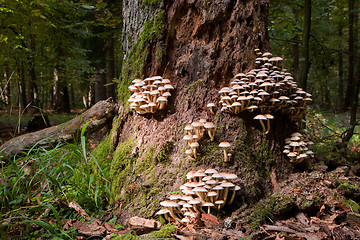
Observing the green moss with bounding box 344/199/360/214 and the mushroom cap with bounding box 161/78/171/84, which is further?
the mushroom cap with bounding box 161/78/171/84

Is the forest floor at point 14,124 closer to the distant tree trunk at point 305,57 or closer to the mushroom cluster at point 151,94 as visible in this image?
the mushroom cluster at point 151,94

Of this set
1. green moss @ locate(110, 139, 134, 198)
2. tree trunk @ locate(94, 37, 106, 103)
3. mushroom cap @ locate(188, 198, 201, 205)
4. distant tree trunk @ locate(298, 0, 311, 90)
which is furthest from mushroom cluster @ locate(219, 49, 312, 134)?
tree trunk @ locate(94, 37, 106, 103)

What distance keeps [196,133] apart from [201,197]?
2.35 feet

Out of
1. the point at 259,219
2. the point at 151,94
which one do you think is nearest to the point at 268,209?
the point at 259,219

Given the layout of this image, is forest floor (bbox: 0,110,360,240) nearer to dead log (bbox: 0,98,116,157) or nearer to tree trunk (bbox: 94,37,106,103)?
dead log (bbox: 0,98,116,157)

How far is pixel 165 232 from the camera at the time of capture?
2.00 metres

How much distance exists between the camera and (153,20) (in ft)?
9.62

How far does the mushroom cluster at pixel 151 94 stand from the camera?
264 centimetres

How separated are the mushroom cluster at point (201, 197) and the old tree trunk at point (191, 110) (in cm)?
27

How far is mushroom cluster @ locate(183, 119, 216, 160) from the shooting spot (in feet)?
7.79

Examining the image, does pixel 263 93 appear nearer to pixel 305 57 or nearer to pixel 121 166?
pixel 121 166

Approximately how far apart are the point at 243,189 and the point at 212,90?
1222 mm

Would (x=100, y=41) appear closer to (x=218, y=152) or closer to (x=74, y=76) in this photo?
(x=74, y=76)

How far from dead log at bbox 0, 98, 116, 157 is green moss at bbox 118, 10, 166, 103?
440 mm
